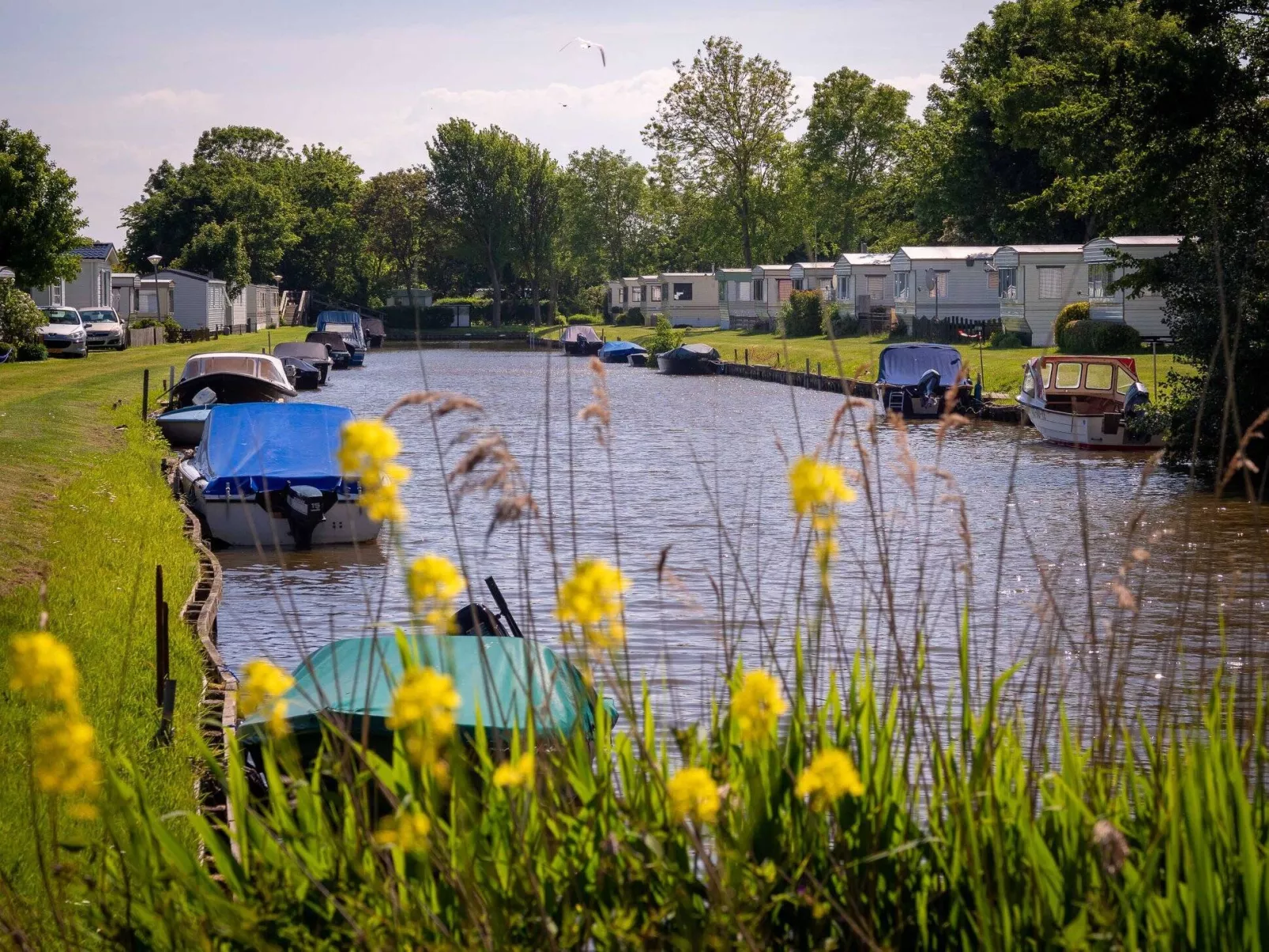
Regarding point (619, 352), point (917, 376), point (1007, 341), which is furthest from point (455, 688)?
point (619, 352)

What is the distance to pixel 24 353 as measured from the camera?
4866 centimetres

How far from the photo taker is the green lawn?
45.1 metres

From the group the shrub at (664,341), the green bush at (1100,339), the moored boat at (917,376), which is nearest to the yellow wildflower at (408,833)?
the moored boat at (917,376)

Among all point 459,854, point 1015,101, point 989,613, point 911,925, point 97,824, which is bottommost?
point 989,613

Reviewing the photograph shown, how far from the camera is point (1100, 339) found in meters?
50.3

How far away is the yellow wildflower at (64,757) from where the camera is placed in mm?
3480

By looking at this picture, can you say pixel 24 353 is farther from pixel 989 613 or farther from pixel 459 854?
pixel 459 854

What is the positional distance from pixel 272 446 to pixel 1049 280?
45840 millimetres

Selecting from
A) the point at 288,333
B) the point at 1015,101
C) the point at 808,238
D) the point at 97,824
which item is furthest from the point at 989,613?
the point at 808,238

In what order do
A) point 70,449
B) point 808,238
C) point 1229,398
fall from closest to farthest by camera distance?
1. point 1229,398
2. point 70,449
3. point 808,238

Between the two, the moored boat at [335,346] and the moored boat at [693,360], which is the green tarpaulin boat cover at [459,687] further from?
the moored boat at [335,346]

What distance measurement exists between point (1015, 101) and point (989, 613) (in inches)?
1930

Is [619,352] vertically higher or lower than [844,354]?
lower

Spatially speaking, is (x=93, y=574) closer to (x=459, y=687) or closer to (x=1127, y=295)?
(x=459, y=687)
